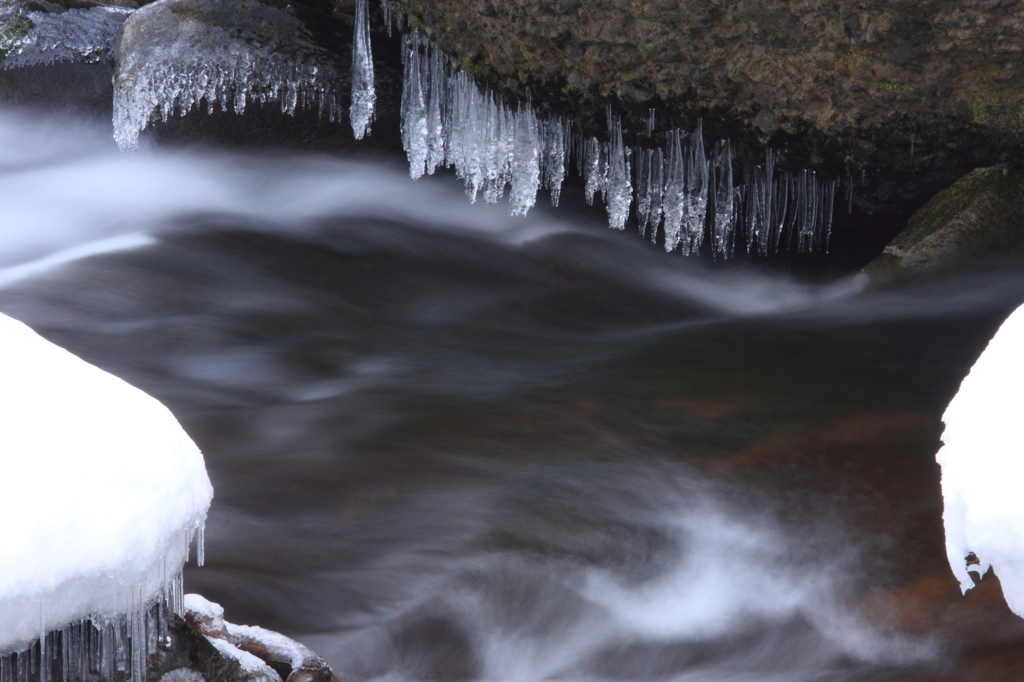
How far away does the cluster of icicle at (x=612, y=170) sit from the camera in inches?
217

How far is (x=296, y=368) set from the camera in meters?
4.34

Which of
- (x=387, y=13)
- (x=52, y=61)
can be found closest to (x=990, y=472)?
(x=387, y=13)

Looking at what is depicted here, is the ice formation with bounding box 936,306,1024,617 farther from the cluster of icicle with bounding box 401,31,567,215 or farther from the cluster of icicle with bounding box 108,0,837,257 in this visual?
the cluster of icicle with bounding box 401,31,567,215

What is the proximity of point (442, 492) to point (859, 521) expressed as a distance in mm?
1345

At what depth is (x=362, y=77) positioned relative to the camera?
628 centimetres

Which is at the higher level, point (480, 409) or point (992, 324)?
point (992, 324)

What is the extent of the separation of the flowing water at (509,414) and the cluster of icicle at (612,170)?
0.23 metres

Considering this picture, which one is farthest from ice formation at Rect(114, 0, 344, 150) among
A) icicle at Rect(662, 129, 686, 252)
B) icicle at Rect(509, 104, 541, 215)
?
icicle at Rect(662, 129, 686, 252)

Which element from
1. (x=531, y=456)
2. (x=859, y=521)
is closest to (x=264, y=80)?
(x=531, y=456)

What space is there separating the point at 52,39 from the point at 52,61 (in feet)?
0.57

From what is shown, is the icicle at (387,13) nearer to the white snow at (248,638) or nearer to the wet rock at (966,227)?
the wet rock at (966,227)

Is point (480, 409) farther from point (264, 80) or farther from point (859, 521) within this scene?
point (264, 80)

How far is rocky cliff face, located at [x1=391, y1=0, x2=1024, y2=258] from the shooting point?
428 cm

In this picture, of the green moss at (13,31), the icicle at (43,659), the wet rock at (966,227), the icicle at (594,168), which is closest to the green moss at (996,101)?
the wet rock at (966,227)
